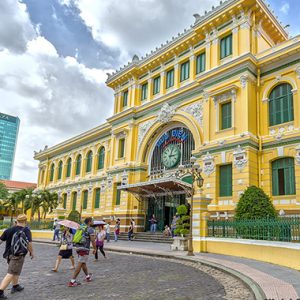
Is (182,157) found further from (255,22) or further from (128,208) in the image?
(255,22)

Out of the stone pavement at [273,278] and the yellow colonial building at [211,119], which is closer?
the stone pavement at [273,278]

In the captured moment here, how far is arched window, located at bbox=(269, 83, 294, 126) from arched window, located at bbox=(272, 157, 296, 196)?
2303 millimetres

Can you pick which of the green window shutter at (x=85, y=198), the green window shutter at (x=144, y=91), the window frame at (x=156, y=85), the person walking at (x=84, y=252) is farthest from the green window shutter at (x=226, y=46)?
the green window shutter at (x=85, y=198)

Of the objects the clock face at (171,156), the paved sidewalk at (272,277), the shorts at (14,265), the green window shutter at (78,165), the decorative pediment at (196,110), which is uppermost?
the decorative pediment at (196,110)

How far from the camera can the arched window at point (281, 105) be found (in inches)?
717

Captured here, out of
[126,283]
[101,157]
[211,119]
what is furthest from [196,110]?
[126,283]

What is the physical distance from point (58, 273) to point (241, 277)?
514cm

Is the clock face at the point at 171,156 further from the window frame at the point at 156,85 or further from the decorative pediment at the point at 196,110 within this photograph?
the window frame at the point at 156,85

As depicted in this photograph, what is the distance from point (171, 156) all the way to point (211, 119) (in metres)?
4.82

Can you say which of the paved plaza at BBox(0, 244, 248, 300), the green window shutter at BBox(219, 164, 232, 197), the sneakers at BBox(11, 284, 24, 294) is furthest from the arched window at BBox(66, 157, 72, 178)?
the sneakers at BBox(11, 284, 24, 294)

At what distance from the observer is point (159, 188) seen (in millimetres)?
23250

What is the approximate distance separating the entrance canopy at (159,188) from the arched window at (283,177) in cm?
506

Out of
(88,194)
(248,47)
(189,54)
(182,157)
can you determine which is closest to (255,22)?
(248,47)

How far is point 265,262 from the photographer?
1124 centimetres
